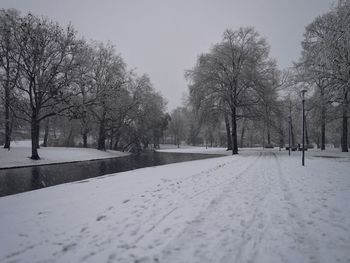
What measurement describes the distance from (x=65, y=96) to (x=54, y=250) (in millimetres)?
22943

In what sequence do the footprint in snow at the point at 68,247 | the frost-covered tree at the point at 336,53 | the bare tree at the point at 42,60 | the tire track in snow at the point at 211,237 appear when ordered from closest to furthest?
the tire track in snow at the point at 211,237 → the footprint in snow at the point at 68,247 → the frost-covered tree at the point at 336,53 → the bare tree at the point at 42,60

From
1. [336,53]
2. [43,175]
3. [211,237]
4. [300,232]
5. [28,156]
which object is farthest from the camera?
[28,156]

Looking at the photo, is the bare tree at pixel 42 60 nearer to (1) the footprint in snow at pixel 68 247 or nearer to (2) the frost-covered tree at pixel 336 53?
(1) the footprint in snow at pixel 68 247

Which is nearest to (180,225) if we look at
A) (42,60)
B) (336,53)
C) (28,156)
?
(336,53)

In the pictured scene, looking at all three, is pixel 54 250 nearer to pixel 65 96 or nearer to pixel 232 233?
pixel 232 233

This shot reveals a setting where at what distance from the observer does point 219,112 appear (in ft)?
101

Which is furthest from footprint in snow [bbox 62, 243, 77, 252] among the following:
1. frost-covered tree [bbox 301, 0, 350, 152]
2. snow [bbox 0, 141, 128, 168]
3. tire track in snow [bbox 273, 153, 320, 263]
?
snow [bbox 0, 141, 128, 168]

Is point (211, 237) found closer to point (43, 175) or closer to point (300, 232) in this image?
point (300, 232)

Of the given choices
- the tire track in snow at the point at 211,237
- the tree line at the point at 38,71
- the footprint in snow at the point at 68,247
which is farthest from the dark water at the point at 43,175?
the tire track in snow at the point at 211,237

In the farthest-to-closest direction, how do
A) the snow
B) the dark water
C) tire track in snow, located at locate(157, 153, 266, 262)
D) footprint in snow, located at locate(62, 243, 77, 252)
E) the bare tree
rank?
the bare tree
the snow
the dark water
footprint in snow, located at locate(62, 243, 77, 252)
tire track in snow, located at locate(157, 153, 266, 262)

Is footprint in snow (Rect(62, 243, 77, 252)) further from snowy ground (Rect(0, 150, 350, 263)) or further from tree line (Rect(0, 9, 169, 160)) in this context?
tree line (Rect(0, 9, 169, 160))

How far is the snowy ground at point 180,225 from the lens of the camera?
12.6 feet

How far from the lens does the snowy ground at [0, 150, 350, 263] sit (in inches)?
151

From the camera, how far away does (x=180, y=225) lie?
500 cm
